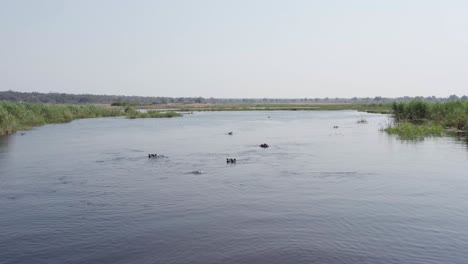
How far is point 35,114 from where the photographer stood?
217 ft

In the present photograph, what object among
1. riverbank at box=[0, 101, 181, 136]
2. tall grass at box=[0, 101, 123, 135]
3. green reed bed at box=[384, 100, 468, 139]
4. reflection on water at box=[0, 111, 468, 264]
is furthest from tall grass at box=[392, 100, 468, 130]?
tall grass at box=[0, 101, 123, 135]

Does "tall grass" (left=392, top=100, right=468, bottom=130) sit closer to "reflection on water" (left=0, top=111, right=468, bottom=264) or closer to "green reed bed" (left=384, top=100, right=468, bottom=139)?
"green reed bed" (left=384, top=100, right=468, bottom=139)

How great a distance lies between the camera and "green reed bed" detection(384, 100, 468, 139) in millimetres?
43688

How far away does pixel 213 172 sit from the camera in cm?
2530

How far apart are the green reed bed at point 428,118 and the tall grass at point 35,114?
38.5m

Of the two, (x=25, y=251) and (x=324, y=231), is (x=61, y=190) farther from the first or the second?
(x=324, y=231)

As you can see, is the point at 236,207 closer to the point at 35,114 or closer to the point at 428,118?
the point at 428,118

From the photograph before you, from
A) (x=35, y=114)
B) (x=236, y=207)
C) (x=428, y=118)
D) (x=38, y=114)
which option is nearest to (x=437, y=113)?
(x=428, y=118)

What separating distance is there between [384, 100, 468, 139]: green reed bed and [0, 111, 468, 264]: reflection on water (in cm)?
1015

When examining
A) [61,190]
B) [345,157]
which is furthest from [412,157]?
[61,190]

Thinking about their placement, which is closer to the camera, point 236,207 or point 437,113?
point 236,207

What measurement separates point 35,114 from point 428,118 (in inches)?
2051

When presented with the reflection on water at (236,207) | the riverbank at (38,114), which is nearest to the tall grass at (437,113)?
the reflection on water at (236,207)

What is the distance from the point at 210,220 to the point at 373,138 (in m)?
29.4
